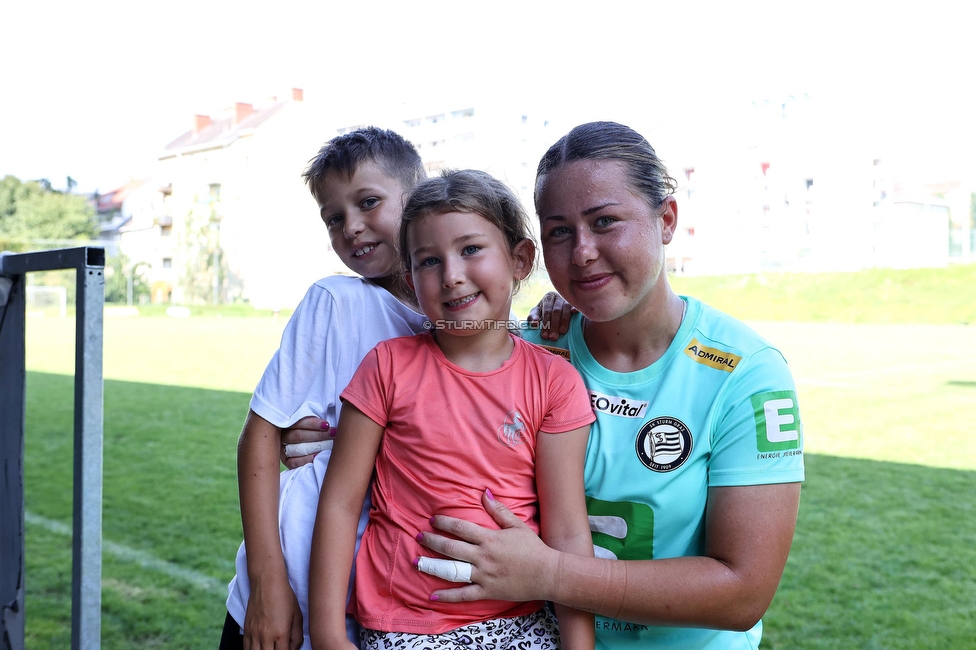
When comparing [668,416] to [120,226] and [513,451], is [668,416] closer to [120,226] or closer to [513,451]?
[513,451]

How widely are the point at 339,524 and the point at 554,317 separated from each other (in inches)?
26.3

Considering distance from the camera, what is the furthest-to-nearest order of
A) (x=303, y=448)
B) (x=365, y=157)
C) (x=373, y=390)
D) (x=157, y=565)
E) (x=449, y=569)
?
(x=157, y=565)
(x=365, y=157)
(x=303, y=448)
(x=373, y=390)
(x=449, y=569)

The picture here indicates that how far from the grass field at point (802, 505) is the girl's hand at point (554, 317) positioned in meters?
2.60

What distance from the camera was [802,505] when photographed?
6.34m

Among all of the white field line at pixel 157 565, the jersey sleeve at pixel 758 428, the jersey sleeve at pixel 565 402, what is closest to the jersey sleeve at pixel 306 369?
the jersey sleeve at pixel 565 402

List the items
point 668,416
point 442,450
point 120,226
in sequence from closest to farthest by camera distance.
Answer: point 442,450, point 668,416, point 120,226

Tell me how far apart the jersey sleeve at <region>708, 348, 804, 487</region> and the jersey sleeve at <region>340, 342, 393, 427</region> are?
0.58 m

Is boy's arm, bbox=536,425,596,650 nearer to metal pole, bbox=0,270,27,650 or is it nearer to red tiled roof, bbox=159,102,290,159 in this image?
metal pole, bbox=0,270,27,650

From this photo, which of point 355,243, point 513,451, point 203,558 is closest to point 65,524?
point 203,558

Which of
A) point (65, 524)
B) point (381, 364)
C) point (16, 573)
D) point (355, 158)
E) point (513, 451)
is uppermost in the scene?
point (355, 158)

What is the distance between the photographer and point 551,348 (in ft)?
5.71

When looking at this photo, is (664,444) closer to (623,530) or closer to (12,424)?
(623,530)

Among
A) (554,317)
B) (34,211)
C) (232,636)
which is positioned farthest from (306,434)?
(34,211)

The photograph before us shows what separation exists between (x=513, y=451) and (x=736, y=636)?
59cm
